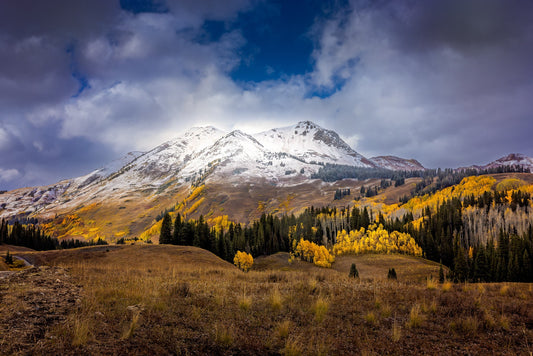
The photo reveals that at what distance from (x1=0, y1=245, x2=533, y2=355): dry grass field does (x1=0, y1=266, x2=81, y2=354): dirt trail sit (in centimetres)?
3

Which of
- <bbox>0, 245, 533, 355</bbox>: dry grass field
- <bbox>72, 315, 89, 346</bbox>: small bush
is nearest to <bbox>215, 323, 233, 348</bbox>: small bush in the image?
<bbox>0, 245, 533, 355</bbox>: dry grass field

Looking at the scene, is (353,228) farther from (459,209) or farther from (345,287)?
(345,287)

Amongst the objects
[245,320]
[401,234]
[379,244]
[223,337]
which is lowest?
[379,244]

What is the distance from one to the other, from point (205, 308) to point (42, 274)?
9.60 meters

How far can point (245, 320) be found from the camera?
27.4 ft

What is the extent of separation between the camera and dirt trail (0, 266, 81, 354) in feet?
19.8

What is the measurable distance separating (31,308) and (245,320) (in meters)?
6.54

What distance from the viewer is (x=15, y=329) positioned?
254 inches

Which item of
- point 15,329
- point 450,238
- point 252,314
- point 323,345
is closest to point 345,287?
point 252,314

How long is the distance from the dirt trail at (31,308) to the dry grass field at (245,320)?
0.03 m

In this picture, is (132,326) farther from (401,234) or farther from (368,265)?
(401,234)

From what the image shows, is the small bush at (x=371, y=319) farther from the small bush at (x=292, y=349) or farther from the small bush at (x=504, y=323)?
the small bush at (x=504, y=323)

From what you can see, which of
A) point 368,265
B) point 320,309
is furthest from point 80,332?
point 368,265

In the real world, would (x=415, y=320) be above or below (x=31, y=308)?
below
